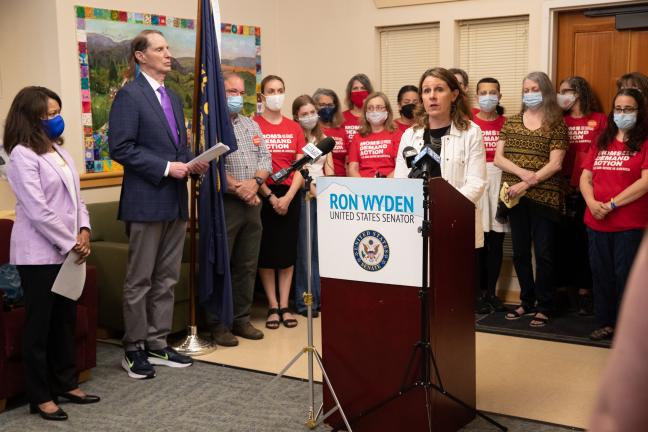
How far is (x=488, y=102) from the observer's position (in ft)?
17.6

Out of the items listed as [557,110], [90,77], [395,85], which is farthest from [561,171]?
[90,77]

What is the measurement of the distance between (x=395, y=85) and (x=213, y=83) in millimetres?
2545

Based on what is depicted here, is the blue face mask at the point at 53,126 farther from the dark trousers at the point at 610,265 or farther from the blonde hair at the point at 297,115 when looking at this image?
the dark trousers at the point at 610,265

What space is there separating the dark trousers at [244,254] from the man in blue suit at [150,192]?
0.56 m

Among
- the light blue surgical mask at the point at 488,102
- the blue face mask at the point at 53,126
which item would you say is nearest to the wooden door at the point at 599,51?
the light blue surgical mask at the point at 488,102

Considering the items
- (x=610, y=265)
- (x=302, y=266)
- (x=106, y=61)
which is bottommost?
(x=302, y=266)

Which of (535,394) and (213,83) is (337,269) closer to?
(535,394)

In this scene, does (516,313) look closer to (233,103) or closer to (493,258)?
(493,258)

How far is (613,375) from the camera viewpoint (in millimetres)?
547

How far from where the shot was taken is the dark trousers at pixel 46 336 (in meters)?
3.34

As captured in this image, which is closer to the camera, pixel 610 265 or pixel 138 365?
pixel 138 365

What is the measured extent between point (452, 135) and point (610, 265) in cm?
161

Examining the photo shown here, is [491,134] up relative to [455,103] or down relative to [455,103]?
down

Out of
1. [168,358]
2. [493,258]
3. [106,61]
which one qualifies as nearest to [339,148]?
[493,258]
